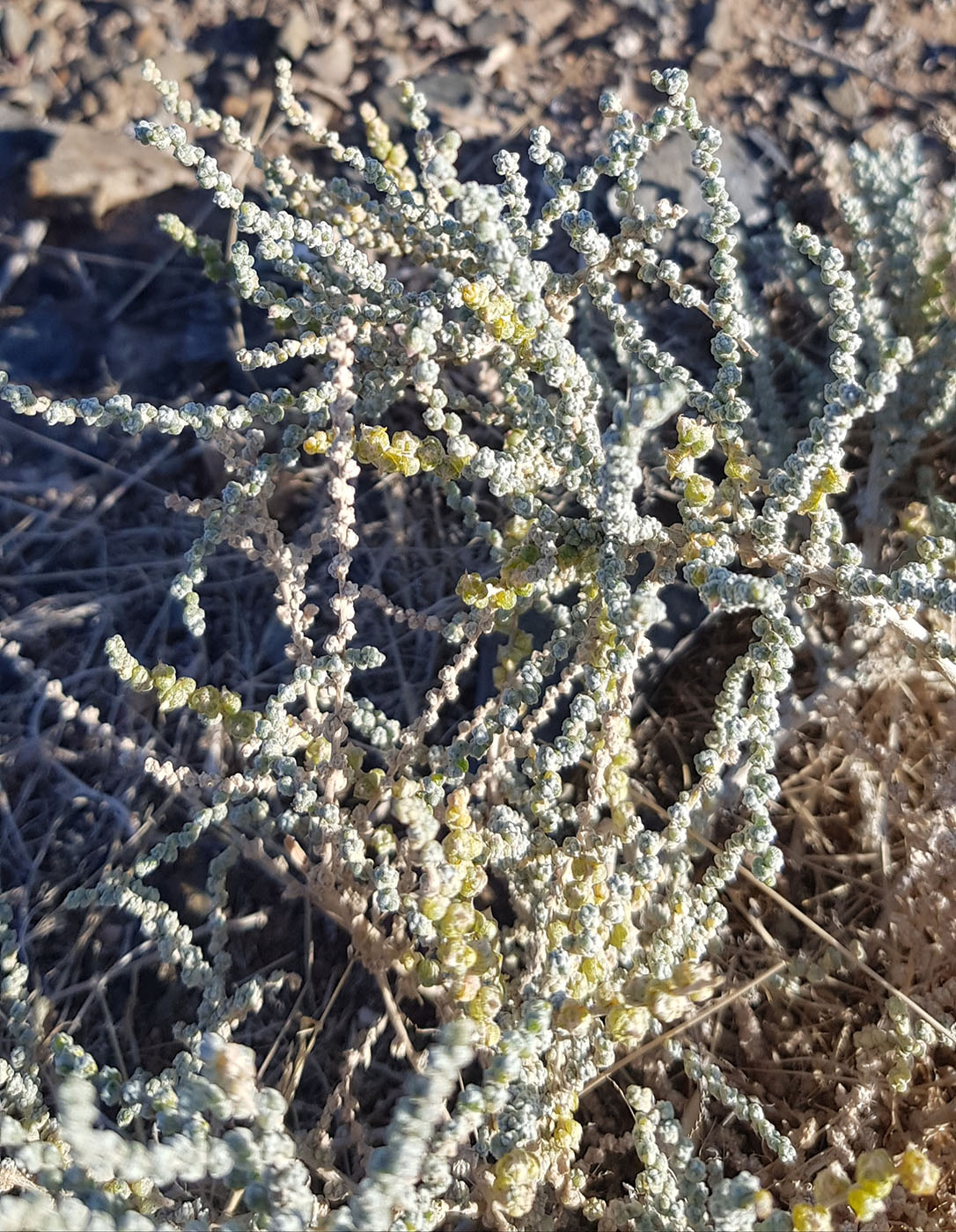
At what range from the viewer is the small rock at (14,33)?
10.2ft

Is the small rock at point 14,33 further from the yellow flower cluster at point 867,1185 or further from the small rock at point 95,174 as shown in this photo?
the yellow flower cluster at point 867,1185

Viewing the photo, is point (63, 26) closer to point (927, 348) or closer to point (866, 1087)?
point (927, 348)

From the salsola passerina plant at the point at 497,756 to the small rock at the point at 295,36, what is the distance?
1.29m

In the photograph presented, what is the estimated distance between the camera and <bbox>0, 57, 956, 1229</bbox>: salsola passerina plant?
1220 millimetres

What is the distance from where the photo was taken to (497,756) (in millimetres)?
1686

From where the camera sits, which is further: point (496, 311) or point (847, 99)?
point (847, 99)

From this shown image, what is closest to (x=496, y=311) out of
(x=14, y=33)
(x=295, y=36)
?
(x=295, y=36)

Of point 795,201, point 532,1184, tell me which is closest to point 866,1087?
point 532,1184

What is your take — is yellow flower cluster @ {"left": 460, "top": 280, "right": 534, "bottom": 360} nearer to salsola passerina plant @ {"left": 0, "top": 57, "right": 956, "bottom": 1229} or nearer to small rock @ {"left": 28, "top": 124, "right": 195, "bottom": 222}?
salsola passerina plant @ {"left": 0, "top": 57, "right": 956, "bottom": 1229}

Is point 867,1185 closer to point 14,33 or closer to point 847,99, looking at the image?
point 847,99

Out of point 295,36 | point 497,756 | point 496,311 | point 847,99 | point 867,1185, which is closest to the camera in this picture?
point 867,1185

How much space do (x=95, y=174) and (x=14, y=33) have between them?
721mm

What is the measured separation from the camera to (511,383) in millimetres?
Result: 1624

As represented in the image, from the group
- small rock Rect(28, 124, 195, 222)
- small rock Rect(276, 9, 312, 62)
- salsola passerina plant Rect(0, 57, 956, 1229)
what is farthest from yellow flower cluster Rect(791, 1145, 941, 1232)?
small rock Rect(276, 9, 312, 62)
